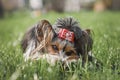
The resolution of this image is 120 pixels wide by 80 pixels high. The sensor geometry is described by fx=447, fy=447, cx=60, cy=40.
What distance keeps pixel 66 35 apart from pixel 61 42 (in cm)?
12

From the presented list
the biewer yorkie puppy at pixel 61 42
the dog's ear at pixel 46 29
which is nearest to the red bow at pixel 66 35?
the biewer yorkie puppy at pixel 61 42

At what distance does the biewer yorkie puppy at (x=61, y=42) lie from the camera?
18.4 feet

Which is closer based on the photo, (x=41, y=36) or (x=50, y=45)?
(x=50, y=45)

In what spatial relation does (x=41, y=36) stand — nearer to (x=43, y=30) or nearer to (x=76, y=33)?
(x=43, y=30)

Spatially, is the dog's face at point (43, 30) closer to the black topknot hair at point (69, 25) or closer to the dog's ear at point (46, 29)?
the dog's ear at point (46, 29)

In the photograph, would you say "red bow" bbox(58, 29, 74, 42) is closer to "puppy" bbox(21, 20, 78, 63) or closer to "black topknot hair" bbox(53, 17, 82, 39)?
"puppy" bbox(21, 20, 78, 63)

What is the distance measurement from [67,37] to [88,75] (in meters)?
0.92

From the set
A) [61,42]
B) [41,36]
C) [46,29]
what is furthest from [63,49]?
[41,36]

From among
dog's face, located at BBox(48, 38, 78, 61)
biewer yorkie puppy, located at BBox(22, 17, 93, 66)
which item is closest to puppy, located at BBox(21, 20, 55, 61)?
biewer yorkie puppy, located at BBox(22, 17, 93, 66)

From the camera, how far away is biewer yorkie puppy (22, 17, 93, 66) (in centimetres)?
560

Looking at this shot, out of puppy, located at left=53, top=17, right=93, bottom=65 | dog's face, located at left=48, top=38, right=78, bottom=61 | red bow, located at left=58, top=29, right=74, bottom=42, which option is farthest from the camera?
puppy, located at left=53, top=17, right=93, bottom=65

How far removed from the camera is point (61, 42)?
5730mm

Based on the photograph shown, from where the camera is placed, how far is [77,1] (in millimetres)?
42781

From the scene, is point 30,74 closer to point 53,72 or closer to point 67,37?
point 53,72
